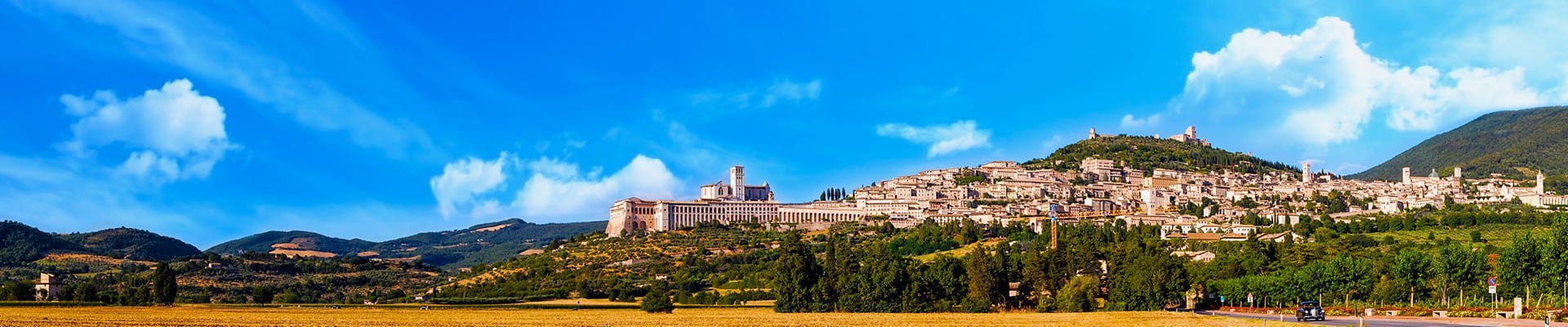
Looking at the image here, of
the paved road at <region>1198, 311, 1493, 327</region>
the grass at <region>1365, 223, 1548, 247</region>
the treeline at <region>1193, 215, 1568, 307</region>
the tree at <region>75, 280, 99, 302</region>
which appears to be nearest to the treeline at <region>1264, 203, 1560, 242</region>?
the grass at <region>1365, 223, 1548, 247</region>

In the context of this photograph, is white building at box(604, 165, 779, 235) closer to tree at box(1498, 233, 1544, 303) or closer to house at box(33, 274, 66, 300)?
house at box(33, 274, 66, 300)

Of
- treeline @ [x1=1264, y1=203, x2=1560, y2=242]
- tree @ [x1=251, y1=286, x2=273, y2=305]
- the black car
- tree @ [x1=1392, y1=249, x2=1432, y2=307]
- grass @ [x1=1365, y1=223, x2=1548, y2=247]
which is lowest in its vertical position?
tree @ [x1=251, y1=286, x2=273, y2=305]

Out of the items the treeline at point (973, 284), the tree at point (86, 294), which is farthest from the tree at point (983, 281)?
the tree at point (86, 294)

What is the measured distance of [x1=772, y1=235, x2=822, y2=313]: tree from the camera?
205 ft

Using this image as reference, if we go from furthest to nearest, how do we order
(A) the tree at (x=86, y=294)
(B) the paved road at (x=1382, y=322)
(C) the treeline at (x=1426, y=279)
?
(A) the tree at (x=86, y=294) → (C) the treeline at (x=1426, y=279) → (B) the paved road at (x=1382, y=322)

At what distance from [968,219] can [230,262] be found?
67.1m

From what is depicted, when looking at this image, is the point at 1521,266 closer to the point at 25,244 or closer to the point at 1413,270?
the point at 1413,270

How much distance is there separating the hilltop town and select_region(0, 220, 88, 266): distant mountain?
6082 centimetres

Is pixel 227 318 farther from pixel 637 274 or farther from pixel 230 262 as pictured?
pixel 230 262

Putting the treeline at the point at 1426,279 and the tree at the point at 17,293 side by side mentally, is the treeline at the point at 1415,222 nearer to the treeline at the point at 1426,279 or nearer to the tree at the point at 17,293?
the treeline at the point at 1426,279

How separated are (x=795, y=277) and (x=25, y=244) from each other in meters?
123

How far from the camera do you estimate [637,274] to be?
364ft

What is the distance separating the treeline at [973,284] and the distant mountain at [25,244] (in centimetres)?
11213

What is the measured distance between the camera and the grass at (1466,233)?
109625 millimetres
